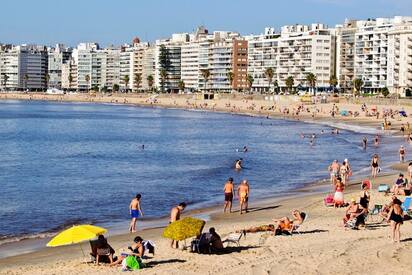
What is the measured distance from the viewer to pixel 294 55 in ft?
569

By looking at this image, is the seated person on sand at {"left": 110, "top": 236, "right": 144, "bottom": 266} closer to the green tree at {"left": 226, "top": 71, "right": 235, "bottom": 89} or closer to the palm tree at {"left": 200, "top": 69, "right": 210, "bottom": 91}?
the green tree at {"left": 226, "top": 71, "right": 235, "bottom": 89}

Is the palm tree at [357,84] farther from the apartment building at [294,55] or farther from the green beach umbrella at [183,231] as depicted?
the green beach umbrella at [183,231]

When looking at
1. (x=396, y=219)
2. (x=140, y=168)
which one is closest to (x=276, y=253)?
(x=396, y=219)

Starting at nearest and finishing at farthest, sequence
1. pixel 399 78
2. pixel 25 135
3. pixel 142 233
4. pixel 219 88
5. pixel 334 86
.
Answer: pixel 142 233
pixel 25 135
pixel 399 78
pixel 334 86
pixel 219 88

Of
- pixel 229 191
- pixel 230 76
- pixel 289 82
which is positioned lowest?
pixel 229 191

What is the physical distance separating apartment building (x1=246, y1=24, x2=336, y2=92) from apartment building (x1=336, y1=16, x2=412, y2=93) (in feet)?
11.0

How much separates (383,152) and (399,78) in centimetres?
9077

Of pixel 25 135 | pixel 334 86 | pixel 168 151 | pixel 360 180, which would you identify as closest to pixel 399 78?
pixel 334 86

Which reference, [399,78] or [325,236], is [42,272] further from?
[399,78]

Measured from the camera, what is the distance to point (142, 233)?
71.4ft

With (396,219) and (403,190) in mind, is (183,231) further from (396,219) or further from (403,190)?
(403,190)

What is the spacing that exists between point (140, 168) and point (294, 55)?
13313cm

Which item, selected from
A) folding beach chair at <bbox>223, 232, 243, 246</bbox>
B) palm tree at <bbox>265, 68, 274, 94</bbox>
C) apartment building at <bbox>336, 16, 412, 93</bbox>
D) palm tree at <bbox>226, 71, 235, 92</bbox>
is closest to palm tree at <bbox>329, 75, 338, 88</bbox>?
apartment building at <bbox>336, 16, 412, 93</bbox>

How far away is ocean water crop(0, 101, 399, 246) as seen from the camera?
27500 millimetres
